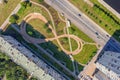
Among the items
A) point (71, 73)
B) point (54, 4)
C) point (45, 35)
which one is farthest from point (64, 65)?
point (54, 4)

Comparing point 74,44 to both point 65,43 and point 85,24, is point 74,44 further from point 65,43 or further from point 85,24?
point 85,24

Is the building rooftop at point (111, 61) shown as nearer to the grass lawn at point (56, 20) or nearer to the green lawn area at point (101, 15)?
the green lawn area at point (101, 15)

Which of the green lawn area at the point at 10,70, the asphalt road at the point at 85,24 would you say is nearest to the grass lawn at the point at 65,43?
the asphalt road at the point at 85,24

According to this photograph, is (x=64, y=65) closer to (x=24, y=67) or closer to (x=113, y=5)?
(x=24, y=67)

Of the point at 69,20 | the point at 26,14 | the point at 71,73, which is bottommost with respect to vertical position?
the point at 71,73

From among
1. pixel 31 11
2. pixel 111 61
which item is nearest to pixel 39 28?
pixel 31 11
